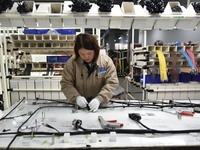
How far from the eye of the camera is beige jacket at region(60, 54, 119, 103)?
165cm

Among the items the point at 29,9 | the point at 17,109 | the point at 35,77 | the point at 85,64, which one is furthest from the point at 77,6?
the point at 35,77

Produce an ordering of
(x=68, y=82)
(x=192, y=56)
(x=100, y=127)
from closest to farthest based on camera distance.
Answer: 1. (x=100, y=127)
2. (x=68, y=82)
3. (x=192, y=56)

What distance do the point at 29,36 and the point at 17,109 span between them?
2752mm

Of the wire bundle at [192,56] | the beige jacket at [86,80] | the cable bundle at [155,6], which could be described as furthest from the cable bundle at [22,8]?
the wire bundle at [192,56]

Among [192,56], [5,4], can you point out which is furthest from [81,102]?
[192,56]

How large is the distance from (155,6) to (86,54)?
32.4 inches

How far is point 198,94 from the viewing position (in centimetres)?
317

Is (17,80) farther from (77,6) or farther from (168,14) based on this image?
(168,14)

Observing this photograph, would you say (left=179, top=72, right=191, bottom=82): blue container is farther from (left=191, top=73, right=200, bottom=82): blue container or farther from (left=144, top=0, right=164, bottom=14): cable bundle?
(left=144, top=0, right=164, bottom=14): cable bundle

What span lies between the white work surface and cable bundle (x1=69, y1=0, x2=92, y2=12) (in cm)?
101

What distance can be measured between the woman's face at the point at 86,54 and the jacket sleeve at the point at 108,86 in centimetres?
28

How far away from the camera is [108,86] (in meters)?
1.69

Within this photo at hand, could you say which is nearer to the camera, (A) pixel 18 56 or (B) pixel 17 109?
(B) pixel 17 109

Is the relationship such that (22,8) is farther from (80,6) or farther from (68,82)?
(68,82)
